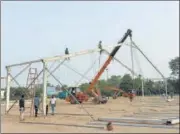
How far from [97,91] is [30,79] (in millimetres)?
13977

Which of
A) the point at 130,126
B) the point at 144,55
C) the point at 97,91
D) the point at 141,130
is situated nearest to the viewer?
the point at 141,130

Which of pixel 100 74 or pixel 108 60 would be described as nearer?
pixel 108 60

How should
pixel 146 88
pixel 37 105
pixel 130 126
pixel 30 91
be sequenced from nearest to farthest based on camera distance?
pixel 130 126, pixel 37 105, pixel 30 91, pixel 146 88

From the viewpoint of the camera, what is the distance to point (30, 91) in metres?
Answer: 22.6

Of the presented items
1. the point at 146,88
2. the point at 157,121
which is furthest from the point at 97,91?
the point at 146,88

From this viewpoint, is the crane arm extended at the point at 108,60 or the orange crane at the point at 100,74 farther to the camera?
the orange crane at the point at 100,74

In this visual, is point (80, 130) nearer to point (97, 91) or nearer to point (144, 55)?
point (144, 55)

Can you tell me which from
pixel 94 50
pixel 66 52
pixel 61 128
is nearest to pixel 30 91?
pixel 66 52

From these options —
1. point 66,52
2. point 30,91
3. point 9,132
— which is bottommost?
point 9,132

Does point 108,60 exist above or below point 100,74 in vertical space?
above

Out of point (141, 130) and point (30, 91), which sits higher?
point (30, 91)

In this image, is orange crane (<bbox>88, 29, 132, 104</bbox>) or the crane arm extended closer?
the crane arm extended

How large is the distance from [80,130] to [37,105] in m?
7.46

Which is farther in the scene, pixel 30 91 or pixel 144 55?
pixel 144 55
